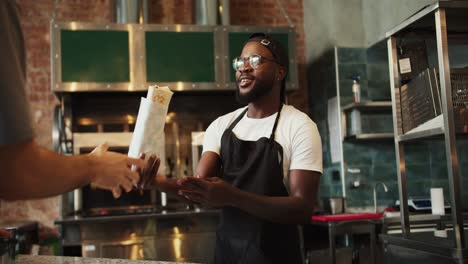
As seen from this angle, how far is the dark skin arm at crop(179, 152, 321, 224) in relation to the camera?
1772mm

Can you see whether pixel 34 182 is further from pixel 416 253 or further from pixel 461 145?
pixel 461 145

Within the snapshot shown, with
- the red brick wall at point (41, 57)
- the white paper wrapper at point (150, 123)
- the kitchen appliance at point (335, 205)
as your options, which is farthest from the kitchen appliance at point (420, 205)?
the white paper wrapper at point (150, 123)

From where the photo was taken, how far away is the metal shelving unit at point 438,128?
246cm

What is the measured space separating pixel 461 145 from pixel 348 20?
1593mm

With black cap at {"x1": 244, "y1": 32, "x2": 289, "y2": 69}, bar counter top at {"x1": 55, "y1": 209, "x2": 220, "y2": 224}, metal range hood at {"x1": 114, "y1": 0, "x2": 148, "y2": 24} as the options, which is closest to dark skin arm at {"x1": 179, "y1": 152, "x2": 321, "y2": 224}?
black cap at {"x1": 244, "y1": 32, "x2": 289, "y2": 69}

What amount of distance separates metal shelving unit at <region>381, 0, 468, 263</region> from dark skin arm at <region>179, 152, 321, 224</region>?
85cm

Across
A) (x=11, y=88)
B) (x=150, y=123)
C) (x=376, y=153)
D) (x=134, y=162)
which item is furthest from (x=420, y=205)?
(x=11, y=88)

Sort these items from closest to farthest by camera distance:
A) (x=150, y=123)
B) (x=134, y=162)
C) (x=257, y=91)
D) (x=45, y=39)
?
(x=134, y=162), (x=150, y=123), (x=257, y=91), (x=45, y=39)

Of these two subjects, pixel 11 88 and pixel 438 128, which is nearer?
pixel 11 88

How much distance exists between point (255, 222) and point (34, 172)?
1.12m

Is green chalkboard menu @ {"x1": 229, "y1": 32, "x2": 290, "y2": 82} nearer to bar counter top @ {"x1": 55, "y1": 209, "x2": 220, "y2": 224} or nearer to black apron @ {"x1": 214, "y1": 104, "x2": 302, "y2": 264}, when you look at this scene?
bar counter top @ {"x1": 55, "y1": 209, "x2": 220, "y2": 224}

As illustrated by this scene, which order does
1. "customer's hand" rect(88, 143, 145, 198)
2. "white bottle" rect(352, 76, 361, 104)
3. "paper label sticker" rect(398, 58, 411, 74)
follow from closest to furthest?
"customer's hand" rect(88, 143, 145, 198) → "paper label sticker" rect(398, 58, 411, 74) → "white bottle" rect(352, 76, 361, 104)

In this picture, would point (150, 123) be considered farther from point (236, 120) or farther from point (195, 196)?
point (236, 120)

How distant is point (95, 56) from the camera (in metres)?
4.32
